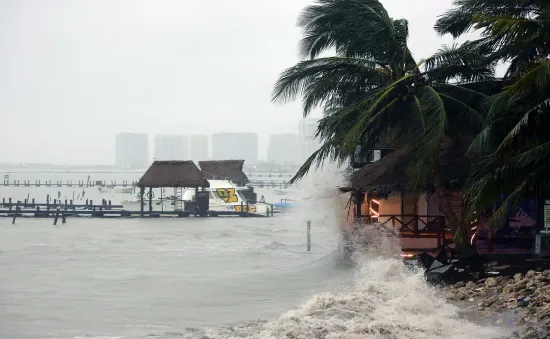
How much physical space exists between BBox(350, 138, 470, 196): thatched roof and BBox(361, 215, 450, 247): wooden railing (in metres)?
0.99

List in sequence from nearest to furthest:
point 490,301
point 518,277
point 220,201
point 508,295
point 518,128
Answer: point 518,128 < point 490,301 < point 508,295 < point 518,277 < point 220,201

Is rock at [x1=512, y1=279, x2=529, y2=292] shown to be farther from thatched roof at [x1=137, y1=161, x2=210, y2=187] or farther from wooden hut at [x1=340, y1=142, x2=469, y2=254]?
thatched roof at [x1=137, y1=161, x2=210, y2=187]

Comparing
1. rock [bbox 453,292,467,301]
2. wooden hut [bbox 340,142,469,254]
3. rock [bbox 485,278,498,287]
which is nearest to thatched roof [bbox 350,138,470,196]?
wooden hut [bbox 340,142,469,254]

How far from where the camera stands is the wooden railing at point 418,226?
23422mm

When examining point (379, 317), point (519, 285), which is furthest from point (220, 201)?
point (379, 317)

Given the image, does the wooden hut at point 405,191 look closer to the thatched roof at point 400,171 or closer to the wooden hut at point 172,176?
the thatched roof at point 400,171

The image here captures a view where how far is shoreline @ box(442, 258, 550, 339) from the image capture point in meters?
15.3

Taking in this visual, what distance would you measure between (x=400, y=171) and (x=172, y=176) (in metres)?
43.6

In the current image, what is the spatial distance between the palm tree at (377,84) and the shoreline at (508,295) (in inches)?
87.4

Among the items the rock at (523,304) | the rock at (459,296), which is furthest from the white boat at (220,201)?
the rock at (523,304)

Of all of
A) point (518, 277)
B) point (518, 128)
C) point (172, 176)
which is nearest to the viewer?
point (518, 128)

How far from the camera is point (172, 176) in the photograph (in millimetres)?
65938

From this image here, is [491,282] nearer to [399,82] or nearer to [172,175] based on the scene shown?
[399,82]

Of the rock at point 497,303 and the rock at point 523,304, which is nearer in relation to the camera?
the rock at point 523,304
